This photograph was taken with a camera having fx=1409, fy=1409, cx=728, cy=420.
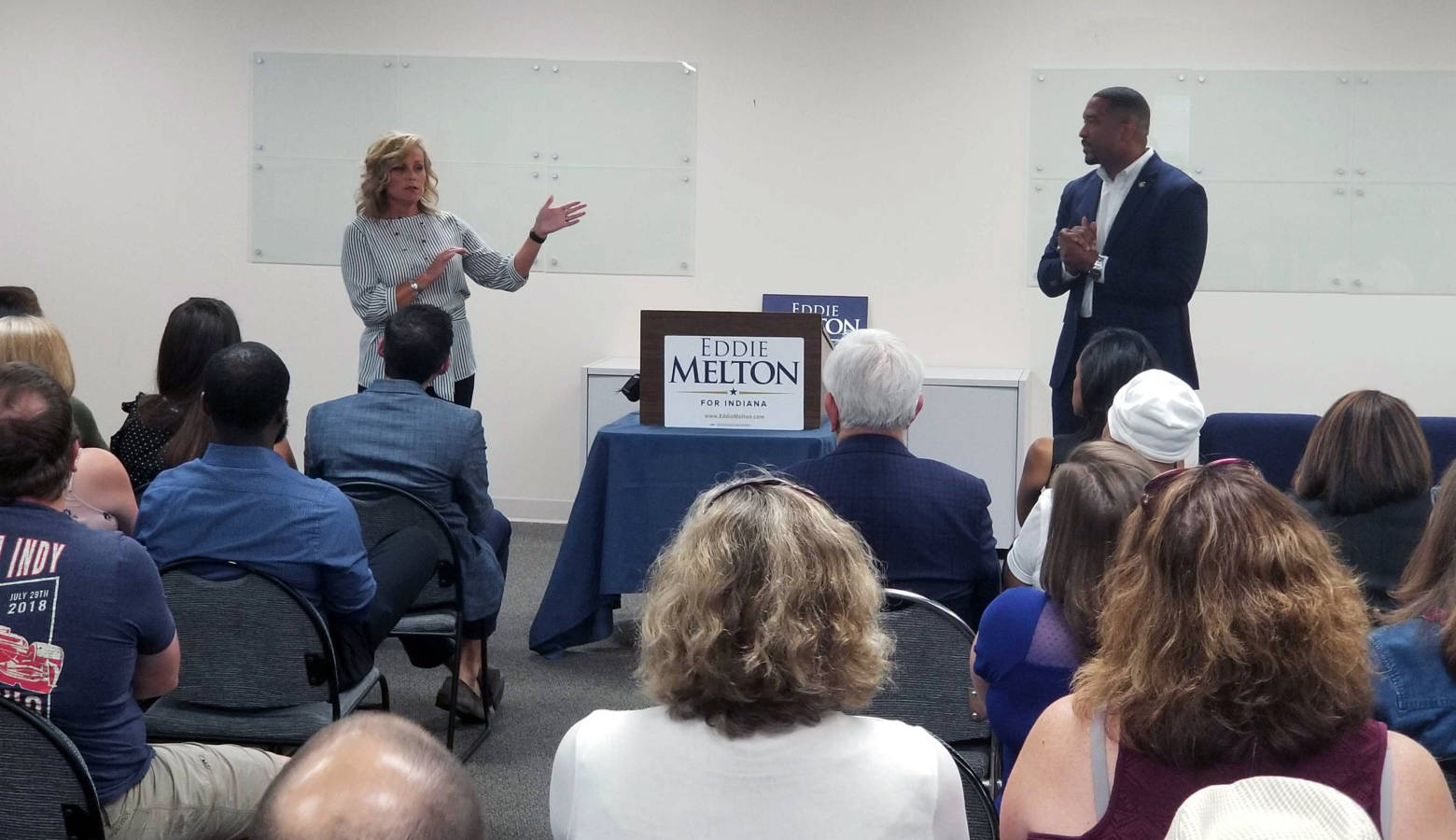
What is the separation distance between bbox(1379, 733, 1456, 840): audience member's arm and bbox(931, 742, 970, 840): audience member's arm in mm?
435

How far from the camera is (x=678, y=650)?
1525mm

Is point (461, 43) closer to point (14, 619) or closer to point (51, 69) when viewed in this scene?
point (51, 69)

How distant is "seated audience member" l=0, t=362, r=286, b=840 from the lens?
1.97m

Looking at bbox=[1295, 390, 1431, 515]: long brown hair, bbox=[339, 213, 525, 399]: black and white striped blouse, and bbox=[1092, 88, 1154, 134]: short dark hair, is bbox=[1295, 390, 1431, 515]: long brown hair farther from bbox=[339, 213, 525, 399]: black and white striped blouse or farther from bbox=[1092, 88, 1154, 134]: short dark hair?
bbox=[339, 213, 525, 399]: black and white striped blouse

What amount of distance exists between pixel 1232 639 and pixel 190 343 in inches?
101

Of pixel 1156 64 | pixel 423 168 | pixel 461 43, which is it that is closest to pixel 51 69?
pixel 461 43

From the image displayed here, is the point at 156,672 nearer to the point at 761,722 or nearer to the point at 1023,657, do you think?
the point at 761,722

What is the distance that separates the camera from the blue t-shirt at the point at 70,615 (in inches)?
77.5

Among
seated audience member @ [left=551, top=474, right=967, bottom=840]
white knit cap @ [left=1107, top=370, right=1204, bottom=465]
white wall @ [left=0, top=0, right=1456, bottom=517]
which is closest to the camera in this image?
seated audience member @ [left=551, top=474, right=967, bottom=840]

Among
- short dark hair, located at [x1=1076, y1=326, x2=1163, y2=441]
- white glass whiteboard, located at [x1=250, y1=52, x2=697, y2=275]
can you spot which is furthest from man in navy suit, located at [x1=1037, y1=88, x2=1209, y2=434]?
white glass whiteboard, located at [x1=250, y1=52, x2=697, y2=275]

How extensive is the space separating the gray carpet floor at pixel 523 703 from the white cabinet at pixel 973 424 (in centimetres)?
119

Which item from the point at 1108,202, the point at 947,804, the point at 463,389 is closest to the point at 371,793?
the point at 947,804

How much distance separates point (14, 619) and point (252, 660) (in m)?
0.56

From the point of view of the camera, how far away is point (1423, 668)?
1952 mm
